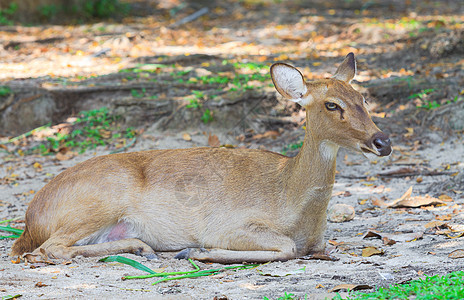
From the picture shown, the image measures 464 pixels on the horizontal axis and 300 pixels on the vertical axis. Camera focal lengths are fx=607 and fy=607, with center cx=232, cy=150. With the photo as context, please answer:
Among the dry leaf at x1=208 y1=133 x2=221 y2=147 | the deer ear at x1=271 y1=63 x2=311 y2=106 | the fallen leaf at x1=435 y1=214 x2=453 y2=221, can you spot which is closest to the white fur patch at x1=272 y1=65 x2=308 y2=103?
the deer ear at x1=271 y1=63 x2=311 y2=106

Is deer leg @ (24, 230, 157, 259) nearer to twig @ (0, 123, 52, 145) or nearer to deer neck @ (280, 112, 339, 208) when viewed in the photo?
deer neck @ (280, 112, 339, 208)

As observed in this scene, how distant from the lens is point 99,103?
9883mm

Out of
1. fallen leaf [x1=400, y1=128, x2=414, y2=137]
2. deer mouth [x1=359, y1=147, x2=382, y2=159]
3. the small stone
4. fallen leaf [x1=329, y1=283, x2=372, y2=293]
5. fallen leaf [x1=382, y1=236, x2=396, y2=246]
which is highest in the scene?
deer mouth [x1=359, y1=147, x2=382, y2=159]

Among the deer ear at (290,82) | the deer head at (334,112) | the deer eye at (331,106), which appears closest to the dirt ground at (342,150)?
the deer head at (334,112)

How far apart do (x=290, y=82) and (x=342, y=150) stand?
11.5 feet

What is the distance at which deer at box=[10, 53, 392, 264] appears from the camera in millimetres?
4910

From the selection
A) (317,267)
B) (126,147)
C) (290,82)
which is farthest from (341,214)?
(126,147)

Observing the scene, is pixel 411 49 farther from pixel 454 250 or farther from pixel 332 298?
pixel 332 298

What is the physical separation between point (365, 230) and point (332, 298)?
2198mm

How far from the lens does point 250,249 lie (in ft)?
16.4

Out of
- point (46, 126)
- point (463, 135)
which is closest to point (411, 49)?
point (463, 135)

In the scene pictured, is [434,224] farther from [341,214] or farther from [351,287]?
[351,287]

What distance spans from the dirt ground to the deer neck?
0.53 meters

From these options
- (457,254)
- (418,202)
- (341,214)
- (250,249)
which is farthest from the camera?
(418,202)
